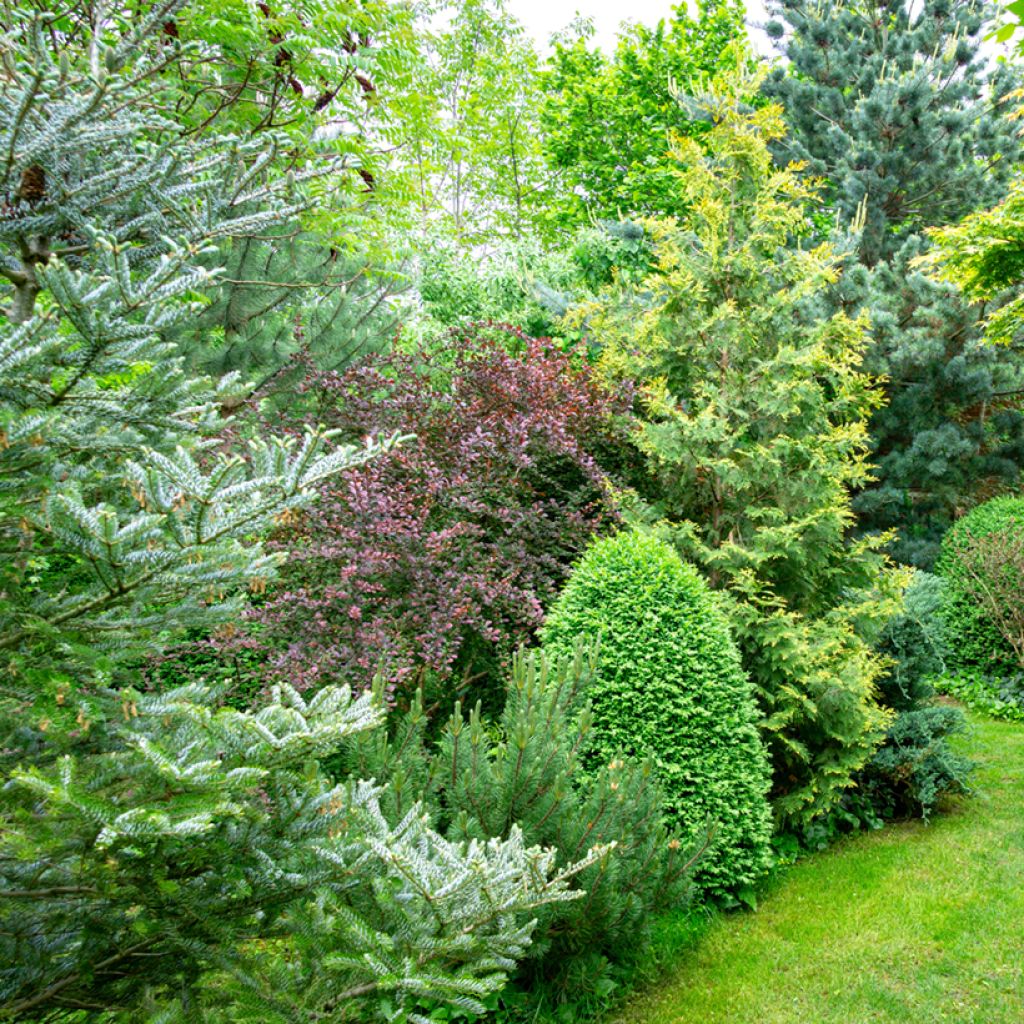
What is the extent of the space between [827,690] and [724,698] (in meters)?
1.09

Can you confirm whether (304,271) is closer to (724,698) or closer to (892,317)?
(724,698)

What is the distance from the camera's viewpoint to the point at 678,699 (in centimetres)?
402

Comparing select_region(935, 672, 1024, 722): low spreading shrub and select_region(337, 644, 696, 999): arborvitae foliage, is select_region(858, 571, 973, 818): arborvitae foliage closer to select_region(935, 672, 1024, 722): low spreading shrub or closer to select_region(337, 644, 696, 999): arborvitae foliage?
select_region(337, 644, 696, 999): arborvitae foliage

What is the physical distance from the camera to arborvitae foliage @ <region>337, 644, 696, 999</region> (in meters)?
2.82

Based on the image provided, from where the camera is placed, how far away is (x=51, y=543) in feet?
6.44

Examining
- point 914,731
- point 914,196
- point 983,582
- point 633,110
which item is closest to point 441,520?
point 914,731

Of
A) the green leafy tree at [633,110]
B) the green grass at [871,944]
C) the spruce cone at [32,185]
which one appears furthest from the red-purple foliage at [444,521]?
the green leafy tree at [633,110]

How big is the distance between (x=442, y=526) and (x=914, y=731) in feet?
11.0

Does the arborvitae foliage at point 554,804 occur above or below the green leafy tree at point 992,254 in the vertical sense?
below

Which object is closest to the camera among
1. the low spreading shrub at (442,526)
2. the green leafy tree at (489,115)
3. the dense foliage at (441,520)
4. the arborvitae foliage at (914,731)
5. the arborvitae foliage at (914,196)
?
the dense foliage at (441,520)

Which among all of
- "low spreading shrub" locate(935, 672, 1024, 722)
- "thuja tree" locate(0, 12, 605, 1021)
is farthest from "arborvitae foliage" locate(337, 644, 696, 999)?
"low spreading shrub" locate(935, 672, 1024, 722)

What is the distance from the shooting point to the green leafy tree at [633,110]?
52.0 feet

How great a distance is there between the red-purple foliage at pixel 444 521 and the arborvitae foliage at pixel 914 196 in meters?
5.71

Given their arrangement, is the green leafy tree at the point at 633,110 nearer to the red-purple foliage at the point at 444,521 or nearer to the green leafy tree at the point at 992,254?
the green leafy tree at the point at 992,254
